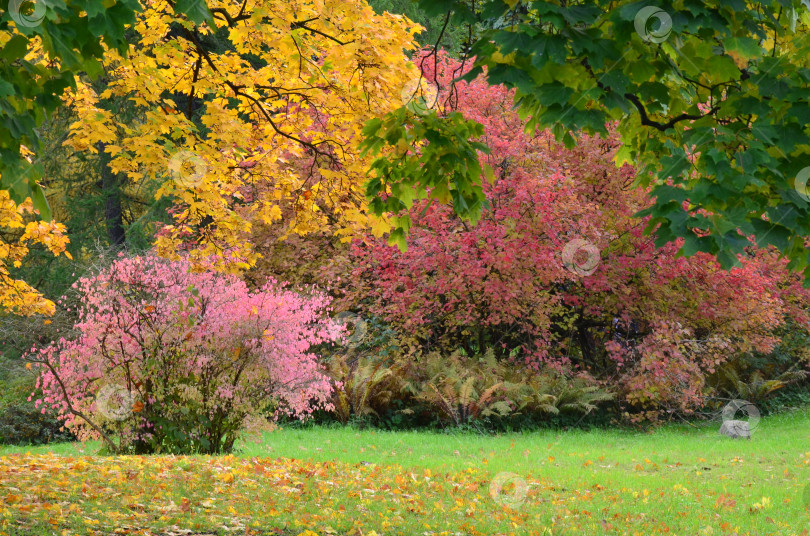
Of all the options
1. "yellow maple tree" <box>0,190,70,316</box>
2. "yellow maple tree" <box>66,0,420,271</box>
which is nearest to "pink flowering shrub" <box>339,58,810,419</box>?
"yellow maple tree" <box>66,0,420,271</box>

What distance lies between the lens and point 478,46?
10.9 ft

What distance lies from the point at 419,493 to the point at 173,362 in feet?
11.1

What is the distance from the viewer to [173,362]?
832cm

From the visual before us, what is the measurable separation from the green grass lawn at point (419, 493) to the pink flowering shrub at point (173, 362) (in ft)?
2.69

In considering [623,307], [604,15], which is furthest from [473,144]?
[623,307]

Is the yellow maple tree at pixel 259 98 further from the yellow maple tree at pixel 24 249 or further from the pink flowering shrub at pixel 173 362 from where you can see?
the yellow maple tree at pixel 24 249

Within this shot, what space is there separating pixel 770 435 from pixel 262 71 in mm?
10057

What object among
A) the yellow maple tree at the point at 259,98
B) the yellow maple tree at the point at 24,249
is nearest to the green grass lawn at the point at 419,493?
the yellow maple tree at the point at 259,98

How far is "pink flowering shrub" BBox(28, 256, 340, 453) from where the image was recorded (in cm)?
826

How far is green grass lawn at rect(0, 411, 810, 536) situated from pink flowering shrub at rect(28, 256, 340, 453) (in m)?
0.82

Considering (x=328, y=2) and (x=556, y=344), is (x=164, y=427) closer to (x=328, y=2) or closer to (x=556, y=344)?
(x=328, y=2)

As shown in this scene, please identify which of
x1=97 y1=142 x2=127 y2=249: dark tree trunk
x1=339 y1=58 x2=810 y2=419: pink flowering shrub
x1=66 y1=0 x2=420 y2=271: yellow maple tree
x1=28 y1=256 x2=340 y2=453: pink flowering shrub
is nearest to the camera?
x1=66 y1=0 x2=420 y2=271: yellow maple tree

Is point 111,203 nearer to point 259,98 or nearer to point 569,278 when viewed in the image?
point 569,278

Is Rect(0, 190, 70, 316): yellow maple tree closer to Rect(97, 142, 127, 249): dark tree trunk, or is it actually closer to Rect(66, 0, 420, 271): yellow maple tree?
Rect(66, 0, 420, 271): yellow maple tree
